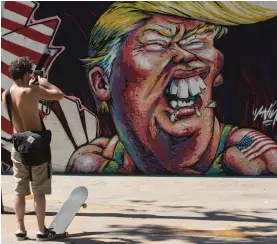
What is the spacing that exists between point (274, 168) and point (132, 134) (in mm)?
2866

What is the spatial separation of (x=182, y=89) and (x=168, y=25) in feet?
4.12

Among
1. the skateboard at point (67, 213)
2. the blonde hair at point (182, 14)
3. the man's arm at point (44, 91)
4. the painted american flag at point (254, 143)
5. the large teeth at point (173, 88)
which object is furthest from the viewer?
the painted american flag at point (254, 143)

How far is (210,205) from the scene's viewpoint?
8.12 m

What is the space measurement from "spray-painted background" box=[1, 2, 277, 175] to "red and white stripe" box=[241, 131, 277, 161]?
0.06ft

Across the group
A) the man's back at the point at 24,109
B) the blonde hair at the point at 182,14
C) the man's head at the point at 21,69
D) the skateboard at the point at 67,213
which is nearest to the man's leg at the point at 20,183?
the man's back at the point at 24,109

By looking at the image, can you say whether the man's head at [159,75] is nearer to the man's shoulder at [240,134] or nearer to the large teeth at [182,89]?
the large teeth at [182,89]

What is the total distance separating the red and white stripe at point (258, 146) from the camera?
11039 mm

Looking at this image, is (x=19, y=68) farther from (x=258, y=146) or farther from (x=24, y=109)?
(x=258, y=146)

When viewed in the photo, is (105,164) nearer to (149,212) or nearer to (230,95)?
(230,95)

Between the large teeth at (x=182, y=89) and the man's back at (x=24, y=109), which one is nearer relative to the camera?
the man's back at (x=24, y=109)

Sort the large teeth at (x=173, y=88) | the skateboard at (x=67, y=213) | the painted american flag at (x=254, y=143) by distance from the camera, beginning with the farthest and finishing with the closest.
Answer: the painted american flag at (x=254, y=143)
the large teeth at (x=173, y=88)
the skateboard at (x=67, y=213)
